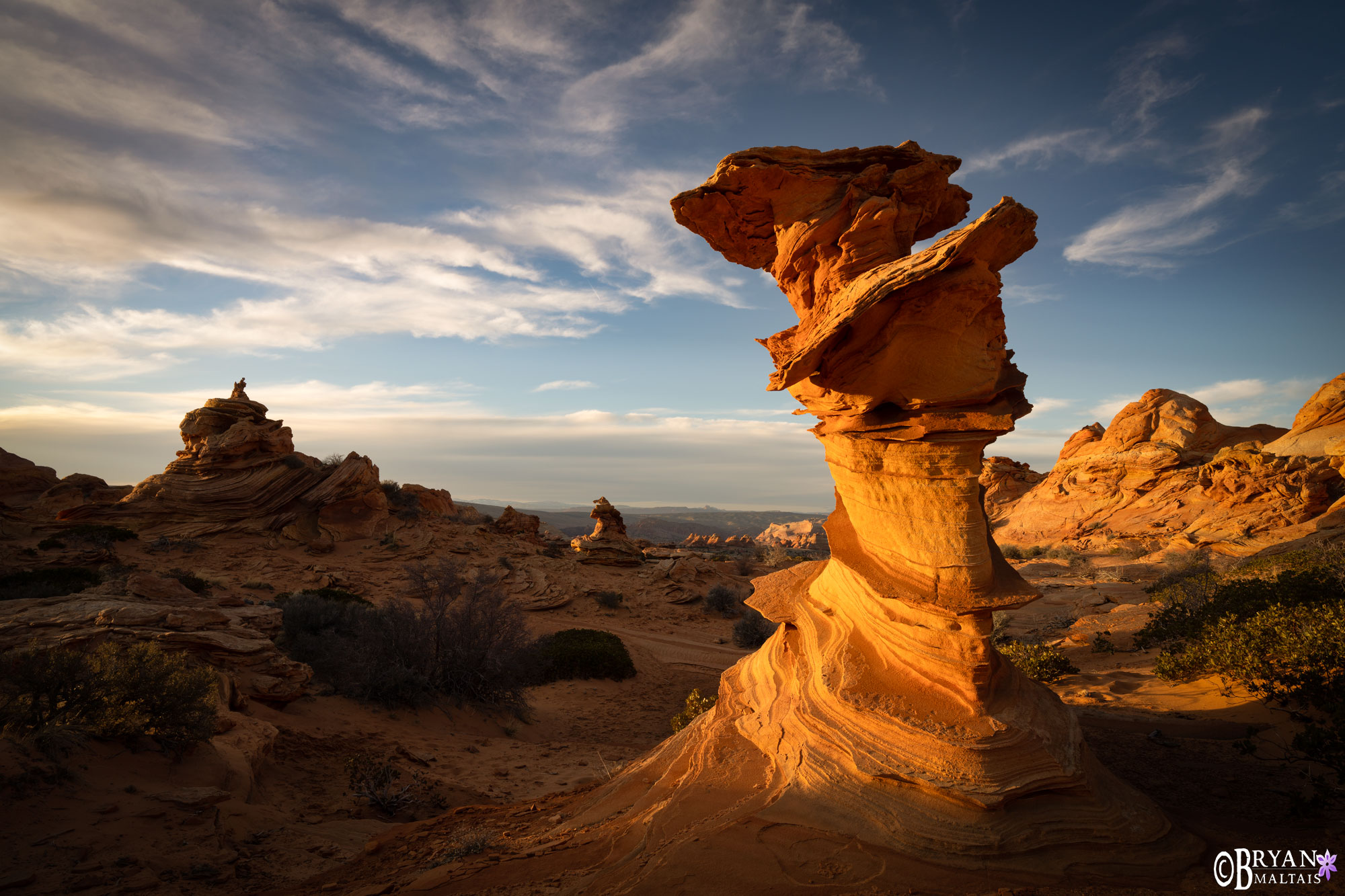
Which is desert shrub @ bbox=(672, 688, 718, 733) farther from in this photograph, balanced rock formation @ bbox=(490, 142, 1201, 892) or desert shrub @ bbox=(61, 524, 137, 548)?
desert shrub @ bbox=(61, 524, 137, 548)

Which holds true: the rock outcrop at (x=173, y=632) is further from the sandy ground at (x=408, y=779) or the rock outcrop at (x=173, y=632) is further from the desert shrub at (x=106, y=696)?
the desert shrub at (x=106, y=696)

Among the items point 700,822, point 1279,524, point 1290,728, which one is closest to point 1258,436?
point 1279,524

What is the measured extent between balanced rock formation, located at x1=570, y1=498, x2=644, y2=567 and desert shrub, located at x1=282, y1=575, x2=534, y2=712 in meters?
14.2

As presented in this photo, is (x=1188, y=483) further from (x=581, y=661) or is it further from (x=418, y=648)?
(x=418, y=648)

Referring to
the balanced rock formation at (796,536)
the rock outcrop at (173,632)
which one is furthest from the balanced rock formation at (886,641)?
the balanced rock formation at (796,536)

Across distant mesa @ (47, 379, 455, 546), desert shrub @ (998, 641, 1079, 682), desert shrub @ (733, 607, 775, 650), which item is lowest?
desert shrub @ (733, 607, 775, 650)

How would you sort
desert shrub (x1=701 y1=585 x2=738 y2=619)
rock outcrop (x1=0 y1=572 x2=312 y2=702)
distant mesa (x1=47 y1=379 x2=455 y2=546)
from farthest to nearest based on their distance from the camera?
distant mesa (x1=47 y1=379 x2=455 y2=546)
desert shrub (x1=701 y1=585 x2=738 y2=619)
rock outcrop (x1=0 y1=572 x2=312 y2=702)

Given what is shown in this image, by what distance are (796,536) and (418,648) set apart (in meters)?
57.3

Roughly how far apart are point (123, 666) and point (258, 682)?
2532 millimetres

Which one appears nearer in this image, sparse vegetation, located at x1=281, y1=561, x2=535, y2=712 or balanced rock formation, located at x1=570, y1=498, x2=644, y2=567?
sparse vegetation, located at x1=281, y1=561, x2=535, y2=712

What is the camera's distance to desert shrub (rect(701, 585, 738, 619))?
22.0 metres

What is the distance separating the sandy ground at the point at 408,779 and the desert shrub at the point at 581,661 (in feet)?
1.97

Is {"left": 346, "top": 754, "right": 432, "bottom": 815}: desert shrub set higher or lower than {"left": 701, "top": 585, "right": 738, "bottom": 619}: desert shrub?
higher

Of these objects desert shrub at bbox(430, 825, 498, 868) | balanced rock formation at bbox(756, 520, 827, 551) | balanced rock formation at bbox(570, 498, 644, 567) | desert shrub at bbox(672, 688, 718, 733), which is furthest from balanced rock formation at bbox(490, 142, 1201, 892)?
balanced rock formation at bbox(756, 520, 827, 551)
